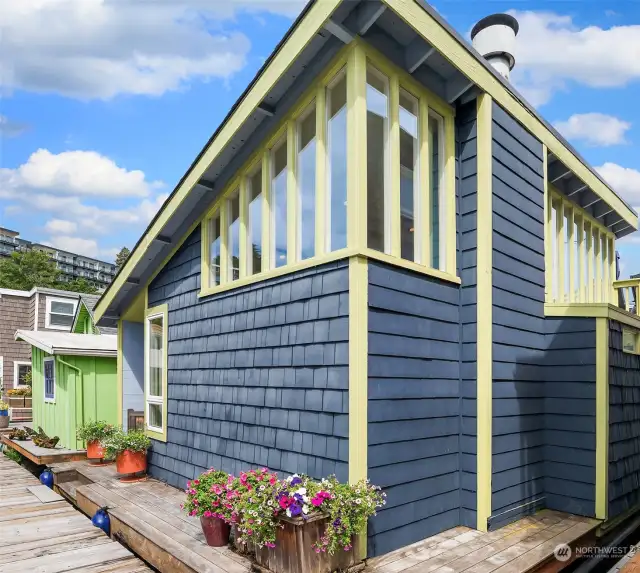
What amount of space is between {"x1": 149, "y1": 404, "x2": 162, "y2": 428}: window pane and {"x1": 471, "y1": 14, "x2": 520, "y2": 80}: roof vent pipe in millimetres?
6450

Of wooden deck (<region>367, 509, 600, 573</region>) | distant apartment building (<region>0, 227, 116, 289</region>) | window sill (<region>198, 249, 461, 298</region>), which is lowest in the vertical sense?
wooden deck (<region>367, 509, 600, 573</region>)

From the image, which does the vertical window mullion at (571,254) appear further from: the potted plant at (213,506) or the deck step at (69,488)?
the deck step at (69,488)

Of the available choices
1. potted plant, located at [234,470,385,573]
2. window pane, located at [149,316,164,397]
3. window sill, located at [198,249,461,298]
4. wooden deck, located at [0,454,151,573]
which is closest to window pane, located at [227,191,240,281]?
window sill, located at [198,249,461,298]

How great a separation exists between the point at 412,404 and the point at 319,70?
284cm

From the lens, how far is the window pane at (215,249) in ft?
19.1

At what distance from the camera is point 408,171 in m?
4.43

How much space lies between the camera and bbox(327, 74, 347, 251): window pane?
13.5ft

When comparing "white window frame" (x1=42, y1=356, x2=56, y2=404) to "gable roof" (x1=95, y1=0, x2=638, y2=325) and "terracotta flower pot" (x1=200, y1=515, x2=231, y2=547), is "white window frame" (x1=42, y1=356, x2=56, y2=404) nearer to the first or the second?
"gable roof" (x1=95, y1=0, x2=638, y2=325)

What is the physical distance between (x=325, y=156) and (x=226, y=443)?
10.00 ft

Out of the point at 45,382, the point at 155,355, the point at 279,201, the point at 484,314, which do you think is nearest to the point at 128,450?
the point at 155,355

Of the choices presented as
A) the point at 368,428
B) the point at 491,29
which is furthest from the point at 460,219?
the point at 491,29

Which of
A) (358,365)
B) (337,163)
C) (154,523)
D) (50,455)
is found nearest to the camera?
(358,365)

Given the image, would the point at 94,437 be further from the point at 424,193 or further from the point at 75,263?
the point at 75,263

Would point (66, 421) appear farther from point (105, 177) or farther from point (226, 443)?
point (105, 177)
